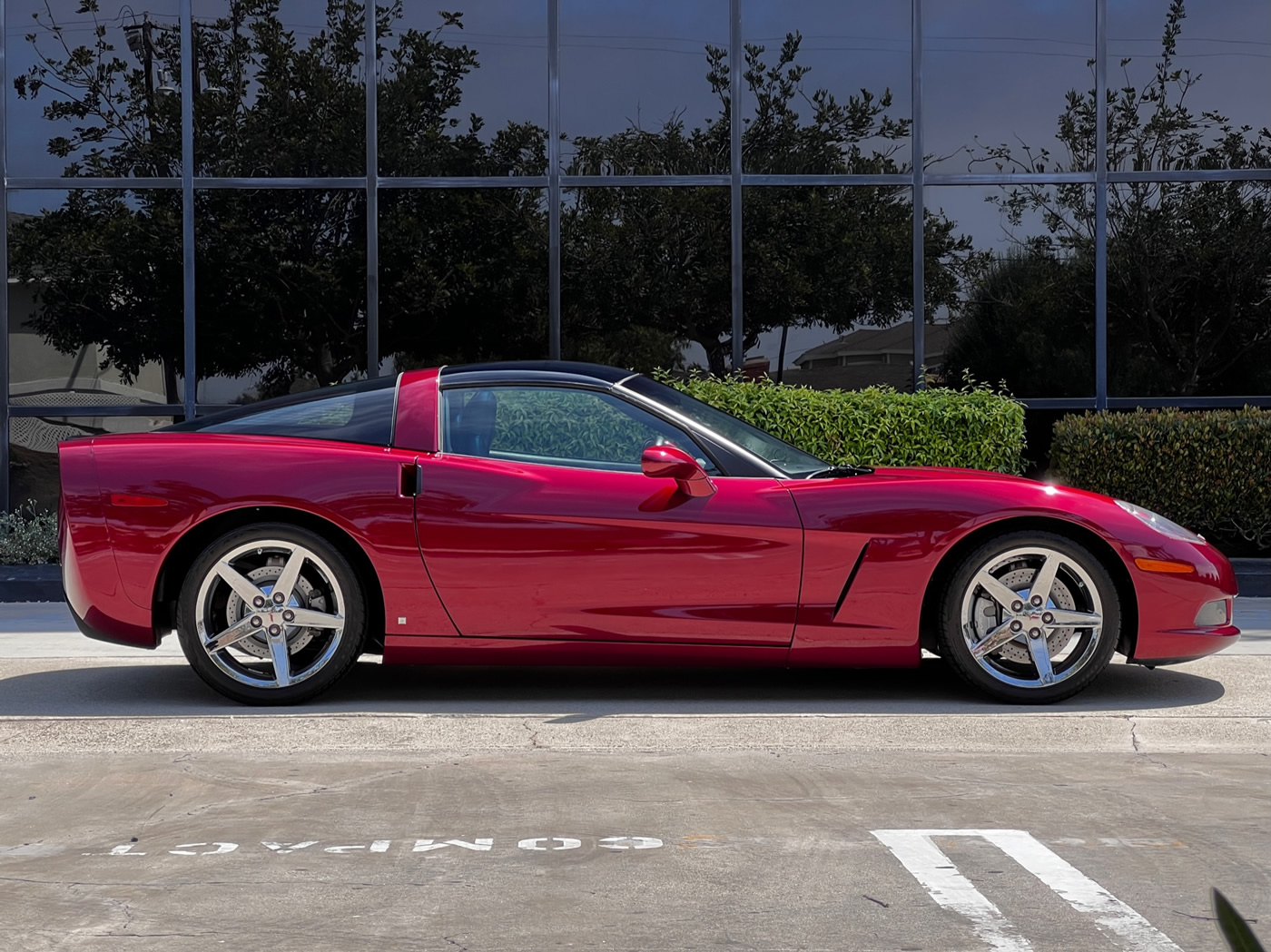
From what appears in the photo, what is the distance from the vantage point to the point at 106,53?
13375mm

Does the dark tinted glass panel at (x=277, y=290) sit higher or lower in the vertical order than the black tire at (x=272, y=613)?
higher

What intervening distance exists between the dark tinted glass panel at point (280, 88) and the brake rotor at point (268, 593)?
314 inches

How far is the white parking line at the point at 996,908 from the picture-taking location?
328 cm

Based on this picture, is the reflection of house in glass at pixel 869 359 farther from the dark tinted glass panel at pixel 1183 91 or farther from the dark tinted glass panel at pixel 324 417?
the dark tinted glass panel at pixel 324 417

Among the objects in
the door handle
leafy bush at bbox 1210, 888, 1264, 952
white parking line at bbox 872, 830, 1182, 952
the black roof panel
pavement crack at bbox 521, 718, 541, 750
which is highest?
the black roof panel

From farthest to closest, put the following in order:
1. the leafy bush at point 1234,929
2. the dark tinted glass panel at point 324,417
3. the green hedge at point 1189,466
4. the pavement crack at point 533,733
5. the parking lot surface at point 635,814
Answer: the green hedge at point 1189,466
the dark tinted glass panel at point 324,417
the pavement crack at point 533,733
the parking lot surface at point 635,814
the leafy bush at point 1234,929

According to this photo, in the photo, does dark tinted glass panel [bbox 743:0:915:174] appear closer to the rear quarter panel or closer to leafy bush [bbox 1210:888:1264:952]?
the rear quarter panel

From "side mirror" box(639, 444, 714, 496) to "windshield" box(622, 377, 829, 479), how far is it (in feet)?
1.06

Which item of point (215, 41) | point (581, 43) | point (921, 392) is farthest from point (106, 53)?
point (921, 392)

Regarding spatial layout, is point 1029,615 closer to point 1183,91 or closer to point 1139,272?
point 1139,272

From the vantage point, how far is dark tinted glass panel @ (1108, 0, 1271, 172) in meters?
13.4

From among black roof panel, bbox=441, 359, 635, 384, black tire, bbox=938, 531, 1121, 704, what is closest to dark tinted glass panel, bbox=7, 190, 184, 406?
black roof panel, bbox=441, 359, 635, 384

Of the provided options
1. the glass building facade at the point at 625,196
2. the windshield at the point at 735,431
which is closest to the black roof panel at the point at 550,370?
the windshield at the point at 735,431

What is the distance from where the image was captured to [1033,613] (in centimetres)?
602
